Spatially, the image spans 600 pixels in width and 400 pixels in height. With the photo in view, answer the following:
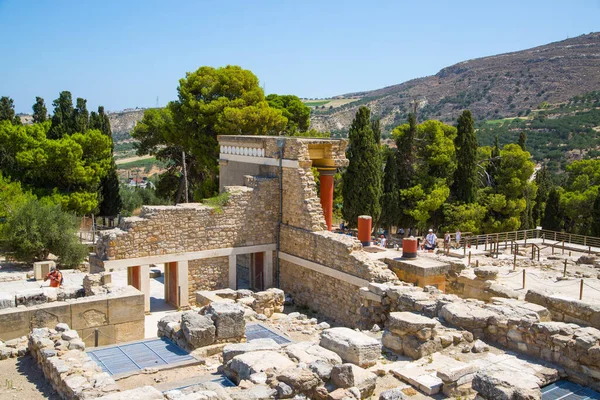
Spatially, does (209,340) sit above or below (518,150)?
below

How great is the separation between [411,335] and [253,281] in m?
9.40

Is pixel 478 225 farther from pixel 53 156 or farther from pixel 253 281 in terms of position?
pixel 53 156

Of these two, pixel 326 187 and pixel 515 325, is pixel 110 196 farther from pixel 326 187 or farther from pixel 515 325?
pixel 515 325

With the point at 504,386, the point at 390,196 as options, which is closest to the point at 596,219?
the point at 390,196

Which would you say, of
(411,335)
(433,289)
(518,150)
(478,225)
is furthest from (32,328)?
(518,150)

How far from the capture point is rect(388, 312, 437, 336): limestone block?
10.6 metres

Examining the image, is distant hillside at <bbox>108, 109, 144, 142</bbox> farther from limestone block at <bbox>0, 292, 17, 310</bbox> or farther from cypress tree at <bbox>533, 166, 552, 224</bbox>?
limestone block at <bbox>0, 292, 17, 310</bbox>

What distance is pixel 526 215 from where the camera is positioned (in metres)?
36.0

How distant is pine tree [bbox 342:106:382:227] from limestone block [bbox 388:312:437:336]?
17860 mm

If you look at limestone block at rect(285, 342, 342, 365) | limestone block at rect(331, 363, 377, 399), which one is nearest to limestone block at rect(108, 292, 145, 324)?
limestone block at rect(285, 342, 342, 365)

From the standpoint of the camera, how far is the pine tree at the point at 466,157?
2994 centimetres

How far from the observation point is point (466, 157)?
30078 mm

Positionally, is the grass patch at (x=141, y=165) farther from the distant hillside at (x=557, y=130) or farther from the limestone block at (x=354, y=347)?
the limestone block at (x=354, y=347)

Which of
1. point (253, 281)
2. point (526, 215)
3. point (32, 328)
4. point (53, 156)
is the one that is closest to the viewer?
point (32, 328)
